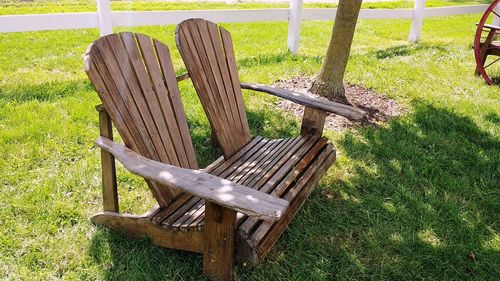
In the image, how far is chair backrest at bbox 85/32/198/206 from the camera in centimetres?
204

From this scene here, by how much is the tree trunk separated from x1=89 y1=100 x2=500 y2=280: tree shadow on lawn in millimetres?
793

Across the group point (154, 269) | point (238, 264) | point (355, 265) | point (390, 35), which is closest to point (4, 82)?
point (154, 269)

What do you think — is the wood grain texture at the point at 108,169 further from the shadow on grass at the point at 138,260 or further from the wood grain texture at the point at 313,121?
the wood grain texture at the point at 313,121

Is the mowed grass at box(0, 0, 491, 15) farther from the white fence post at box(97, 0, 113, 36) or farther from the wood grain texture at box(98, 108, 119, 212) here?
the wood grain texture at box(98, 108, 119, 212)

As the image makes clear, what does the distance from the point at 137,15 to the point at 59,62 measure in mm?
1222

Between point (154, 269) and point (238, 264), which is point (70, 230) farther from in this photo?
point (238, 264)

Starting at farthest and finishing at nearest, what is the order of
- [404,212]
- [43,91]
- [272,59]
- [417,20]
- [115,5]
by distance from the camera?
[417,20], [115,5], [272,59], [43,91], [404,212]

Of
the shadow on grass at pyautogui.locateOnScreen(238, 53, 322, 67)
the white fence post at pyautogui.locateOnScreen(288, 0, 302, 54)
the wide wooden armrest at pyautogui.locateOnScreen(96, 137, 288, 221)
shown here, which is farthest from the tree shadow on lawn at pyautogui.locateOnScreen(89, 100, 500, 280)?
the white fence post at pyautogui.locateOnScreen(288, 0, 302, 54)

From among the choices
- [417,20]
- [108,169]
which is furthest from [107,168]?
[417,20]

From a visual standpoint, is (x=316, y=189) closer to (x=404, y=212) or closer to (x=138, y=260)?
(x=404, y=212)

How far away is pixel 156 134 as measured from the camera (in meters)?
2.29

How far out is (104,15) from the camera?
4.56 metres

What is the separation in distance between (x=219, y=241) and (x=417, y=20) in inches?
285

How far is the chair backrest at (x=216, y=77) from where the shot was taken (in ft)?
8.54
